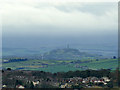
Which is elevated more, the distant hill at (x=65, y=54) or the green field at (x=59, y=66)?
the distant hill at (x=65, y=54)

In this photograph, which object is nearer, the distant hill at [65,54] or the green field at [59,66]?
the green field at [59,66]

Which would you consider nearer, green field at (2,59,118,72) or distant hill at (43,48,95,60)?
green field at (2,59,118,72)

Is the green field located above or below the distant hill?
below

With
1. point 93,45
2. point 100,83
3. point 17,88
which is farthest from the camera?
point 93,45

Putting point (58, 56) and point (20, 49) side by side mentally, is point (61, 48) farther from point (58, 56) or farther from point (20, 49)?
point (20, 49)

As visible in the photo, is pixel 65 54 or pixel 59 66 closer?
pixel 59 66

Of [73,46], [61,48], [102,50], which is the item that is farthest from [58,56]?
[102,50]

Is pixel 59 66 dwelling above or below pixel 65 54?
below

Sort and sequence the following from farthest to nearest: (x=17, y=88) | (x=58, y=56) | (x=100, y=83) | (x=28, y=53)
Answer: (x=28, y=53) → (x=58, y=56) → (x=100, y=83) → (x=17, y=88)
